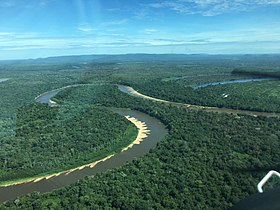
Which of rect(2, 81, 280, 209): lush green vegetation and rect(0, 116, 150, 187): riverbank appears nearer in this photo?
rect(2, 81, 280, 209): lush green vegetation

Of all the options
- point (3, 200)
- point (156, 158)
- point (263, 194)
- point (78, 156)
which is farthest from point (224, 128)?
point (263, 194)

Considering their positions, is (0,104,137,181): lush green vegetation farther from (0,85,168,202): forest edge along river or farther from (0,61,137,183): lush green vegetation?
(0,85,168,202): forest edge along river

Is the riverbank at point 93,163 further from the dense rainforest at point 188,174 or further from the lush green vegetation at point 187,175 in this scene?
the lush green vegetation at point 187,175

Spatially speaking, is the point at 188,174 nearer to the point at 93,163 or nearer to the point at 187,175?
the point at 187,175

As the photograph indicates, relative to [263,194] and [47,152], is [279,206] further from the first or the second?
[47,152]

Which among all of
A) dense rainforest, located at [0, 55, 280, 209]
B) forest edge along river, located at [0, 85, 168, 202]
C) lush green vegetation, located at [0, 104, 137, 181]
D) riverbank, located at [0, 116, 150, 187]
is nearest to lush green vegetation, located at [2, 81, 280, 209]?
dense rainforest, located at [0, 55, 280, 209]

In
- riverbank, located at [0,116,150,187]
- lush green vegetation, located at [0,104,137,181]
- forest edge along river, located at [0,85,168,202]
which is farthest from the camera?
lush green vegetation, located at [0,104,137,181]

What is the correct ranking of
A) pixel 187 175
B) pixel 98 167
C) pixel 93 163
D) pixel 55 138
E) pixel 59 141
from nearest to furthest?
pixel 187 175 < pixel 98 167 < pixel 93 163 < pixel 59 141 < pixel 55 138

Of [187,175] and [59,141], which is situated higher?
[187,175]

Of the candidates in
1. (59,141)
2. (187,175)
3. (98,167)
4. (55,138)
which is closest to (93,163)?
(98,167)
